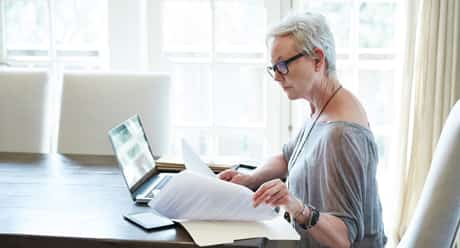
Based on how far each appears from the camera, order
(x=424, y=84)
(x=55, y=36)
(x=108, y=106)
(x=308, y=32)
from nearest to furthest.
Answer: (x=308, y=32), (x=108, y=106), (x=424, y=84), (x=55, y=36)

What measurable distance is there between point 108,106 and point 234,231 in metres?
1.23

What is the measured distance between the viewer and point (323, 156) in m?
1.61

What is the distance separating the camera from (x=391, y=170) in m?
2.91

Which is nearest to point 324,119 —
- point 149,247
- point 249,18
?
point 149,247

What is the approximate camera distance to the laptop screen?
5.95ft

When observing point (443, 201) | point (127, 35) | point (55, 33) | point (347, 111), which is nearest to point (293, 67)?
point (347, 111)

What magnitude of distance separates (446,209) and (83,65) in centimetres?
229

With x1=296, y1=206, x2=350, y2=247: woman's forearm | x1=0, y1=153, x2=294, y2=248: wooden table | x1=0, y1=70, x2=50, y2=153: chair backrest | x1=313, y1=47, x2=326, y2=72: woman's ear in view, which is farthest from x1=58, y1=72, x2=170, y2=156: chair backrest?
x1=296, y1=206, x2=350, y2=247: woman's forearm

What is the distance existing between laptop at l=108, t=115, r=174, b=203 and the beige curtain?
1205 millimetres

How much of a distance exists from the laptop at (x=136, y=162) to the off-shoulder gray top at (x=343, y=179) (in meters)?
0.45

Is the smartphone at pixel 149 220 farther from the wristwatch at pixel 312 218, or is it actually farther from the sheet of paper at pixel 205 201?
the wristwatch at pixel 312 218

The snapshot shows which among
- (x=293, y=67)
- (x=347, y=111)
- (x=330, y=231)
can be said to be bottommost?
(x=330, y=231)

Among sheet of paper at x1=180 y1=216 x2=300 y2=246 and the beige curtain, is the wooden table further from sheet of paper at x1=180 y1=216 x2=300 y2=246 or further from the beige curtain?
the beige curtain

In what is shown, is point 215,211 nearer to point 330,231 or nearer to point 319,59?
point 330,231
